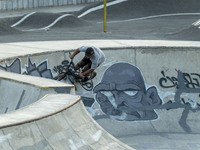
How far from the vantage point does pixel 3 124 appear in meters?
8.00

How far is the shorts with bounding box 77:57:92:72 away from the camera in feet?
51.8

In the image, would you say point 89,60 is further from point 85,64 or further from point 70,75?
point 70,75

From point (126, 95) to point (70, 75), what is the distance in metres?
1.92

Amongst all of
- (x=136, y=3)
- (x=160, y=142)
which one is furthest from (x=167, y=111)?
(x=136, y=3)

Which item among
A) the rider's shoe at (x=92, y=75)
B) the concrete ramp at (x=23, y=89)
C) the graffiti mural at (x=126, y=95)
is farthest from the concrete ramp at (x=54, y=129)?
the graffiti mural at (x=126, y=95)

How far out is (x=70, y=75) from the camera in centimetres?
1594

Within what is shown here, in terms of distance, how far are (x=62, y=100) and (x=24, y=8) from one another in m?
29.3

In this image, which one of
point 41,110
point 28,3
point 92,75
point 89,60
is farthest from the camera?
point 28,3

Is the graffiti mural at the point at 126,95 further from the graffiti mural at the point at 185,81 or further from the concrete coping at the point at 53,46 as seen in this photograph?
the concrete coping at the point at 53,46

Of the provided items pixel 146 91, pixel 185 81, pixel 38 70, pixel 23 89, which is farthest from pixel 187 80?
pixel 23 89

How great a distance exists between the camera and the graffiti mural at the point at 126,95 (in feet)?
53.3

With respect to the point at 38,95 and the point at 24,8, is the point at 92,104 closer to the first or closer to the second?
the point at 38,95

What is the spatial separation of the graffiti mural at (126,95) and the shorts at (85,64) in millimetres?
809

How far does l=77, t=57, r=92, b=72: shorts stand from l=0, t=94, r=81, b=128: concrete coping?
557 centimetres
